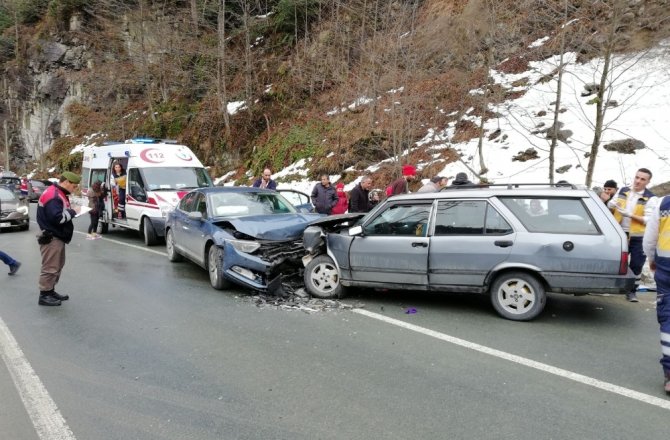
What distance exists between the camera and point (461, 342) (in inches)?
192

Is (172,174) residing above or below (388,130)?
below

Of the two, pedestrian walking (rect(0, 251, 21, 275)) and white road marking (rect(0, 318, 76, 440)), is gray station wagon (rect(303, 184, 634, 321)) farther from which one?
pedestrian walking (rect(0, 251, 21, 275))

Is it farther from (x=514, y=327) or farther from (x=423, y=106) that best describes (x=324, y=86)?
(x=514, y=327)

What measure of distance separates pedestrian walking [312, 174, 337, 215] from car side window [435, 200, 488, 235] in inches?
179

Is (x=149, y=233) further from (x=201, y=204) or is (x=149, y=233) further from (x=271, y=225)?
(x=271, y=225)

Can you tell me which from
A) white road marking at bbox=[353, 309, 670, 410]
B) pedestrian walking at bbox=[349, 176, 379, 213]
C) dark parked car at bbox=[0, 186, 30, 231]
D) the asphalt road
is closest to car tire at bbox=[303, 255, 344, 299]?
the asphalt road

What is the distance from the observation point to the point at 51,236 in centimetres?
631

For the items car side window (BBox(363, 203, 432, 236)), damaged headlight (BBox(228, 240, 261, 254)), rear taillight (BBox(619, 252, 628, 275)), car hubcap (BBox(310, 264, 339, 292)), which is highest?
car side window (BBox(363, 203, 432, 236))

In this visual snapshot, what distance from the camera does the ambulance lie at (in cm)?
1140

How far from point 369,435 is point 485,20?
56.9 ft

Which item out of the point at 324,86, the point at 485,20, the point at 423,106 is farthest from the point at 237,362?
the point at 324,86

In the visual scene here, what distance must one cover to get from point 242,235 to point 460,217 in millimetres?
3180

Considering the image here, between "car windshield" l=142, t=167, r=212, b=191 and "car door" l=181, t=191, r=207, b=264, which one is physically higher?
"car windshield" l=142, t=167, r=212, b=191

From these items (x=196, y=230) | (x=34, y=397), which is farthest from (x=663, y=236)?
(x=196, y=230)
